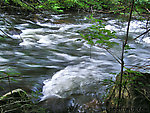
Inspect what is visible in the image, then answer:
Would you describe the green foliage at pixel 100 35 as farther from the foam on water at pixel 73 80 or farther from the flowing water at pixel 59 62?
the foam on water at pixel 73 80

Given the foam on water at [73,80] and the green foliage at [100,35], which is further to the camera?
the foam on water at [73,80]

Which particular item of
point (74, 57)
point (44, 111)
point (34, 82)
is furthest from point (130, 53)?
point (44, 111)

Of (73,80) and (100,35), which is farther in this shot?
(73,80)

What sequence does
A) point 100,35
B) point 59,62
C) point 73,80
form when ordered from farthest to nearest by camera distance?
point 59,62 → point 73,80 → point 100,35

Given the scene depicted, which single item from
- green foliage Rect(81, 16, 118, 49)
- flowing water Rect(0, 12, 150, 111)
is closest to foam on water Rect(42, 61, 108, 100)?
flowing water Rect(0, 12, 150, 111)

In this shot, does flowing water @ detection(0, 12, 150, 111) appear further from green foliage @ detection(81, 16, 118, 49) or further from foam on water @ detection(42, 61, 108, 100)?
green foliage @ detection(81, 16, 118, 49)

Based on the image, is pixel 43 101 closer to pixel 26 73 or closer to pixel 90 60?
pixel 26 73

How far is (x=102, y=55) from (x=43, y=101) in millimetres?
3196

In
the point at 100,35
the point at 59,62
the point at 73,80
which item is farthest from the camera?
the point at 59,62

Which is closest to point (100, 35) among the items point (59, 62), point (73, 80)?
point (73, 80)

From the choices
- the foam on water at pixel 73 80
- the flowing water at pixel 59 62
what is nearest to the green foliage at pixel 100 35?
the flowing water at pixel 59 62

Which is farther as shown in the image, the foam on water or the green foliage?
the foam on water

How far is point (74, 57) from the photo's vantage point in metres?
5.01

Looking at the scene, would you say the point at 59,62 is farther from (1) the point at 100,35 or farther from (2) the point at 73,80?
(1) the point at 100,35
